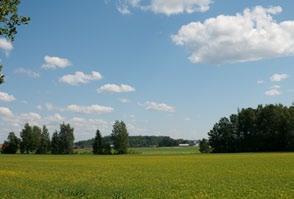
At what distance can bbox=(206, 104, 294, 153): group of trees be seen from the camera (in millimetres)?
139625

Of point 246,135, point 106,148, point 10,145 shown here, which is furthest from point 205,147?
point 10,145

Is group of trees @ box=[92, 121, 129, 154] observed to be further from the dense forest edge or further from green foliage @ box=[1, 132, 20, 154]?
green foliage @ box=[1, 132, 20, 154]

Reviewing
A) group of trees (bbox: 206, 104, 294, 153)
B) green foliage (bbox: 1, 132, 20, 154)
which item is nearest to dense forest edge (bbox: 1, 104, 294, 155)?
group of trees (bbox: 206, 104, 294, 153)

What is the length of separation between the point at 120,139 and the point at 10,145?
4441 centimetres

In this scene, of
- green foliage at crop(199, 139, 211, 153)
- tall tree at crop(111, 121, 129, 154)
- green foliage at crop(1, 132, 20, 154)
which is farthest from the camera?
green foliage at crop(1, 132, 20, 154)

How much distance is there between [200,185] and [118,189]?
5557mm

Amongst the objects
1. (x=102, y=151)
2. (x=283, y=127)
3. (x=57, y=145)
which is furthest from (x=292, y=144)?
(x=57, y=145)

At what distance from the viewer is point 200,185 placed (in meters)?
33.8

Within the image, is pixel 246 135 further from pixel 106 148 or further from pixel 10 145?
pixel 10 145

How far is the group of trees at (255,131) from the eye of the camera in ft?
458

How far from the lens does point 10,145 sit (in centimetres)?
19725

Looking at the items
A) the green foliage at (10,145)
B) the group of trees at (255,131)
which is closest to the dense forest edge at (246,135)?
the group of trees at (255,131)

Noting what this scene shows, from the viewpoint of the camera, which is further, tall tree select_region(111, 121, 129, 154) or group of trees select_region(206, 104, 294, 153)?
tall tree select_region(111, 121, 129, 154)

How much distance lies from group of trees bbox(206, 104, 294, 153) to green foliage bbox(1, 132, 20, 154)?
3012 inches
